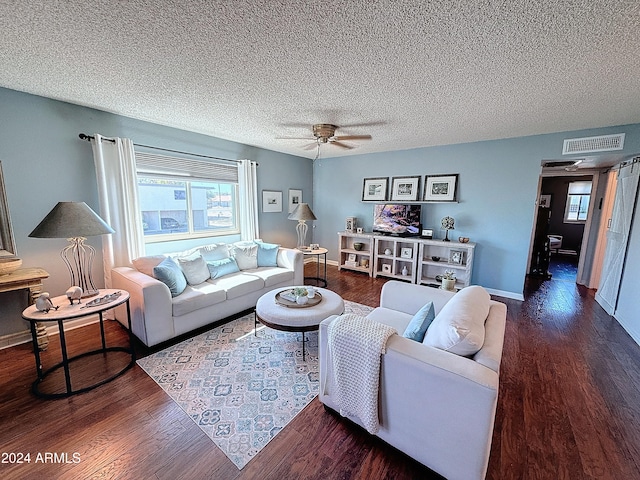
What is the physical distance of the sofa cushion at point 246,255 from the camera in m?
3.73

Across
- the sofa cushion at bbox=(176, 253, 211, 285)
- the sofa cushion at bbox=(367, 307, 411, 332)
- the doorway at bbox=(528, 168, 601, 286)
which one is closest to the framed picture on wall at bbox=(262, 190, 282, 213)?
the sofa cushion at bbox=(176, 253, 211, 285)

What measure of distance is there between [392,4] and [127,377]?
3.06 m

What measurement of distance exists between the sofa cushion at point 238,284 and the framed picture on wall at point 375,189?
9.33ft

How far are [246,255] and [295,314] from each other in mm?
1734

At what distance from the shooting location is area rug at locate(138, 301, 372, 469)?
1.67 m


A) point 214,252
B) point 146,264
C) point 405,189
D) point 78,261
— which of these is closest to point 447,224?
point 405,189

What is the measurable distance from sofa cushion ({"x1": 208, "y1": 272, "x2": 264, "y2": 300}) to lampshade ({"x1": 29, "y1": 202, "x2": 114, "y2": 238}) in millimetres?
1263

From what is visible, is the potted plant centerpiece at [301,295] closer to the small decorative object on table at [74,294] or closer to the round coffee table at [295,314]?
the round coffee table at [295,314]

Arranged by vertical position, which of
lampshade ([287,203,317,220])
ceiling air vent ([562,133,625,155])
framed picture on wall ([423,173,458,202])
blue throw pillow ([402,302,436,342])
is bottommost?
blue throw pillow ([402,302,436,342])

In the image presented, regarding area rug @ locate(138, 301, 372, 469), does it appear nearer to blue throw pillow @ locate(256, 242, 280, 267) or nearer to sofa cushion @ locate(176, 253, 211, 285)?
sofa cushion @ locate(176, 253, 211, 285)

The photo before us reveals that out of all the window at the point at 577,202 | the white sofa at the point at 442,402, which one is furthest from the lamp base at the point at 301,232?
the window at the point at 577,202

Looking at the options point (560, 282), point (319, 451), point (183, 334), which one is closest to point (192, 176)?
point (183, 334)

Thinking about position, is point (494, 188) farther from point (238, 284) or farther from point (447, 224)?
point (238, 284)

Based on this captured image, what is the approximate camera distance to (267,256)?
3.95 metres
